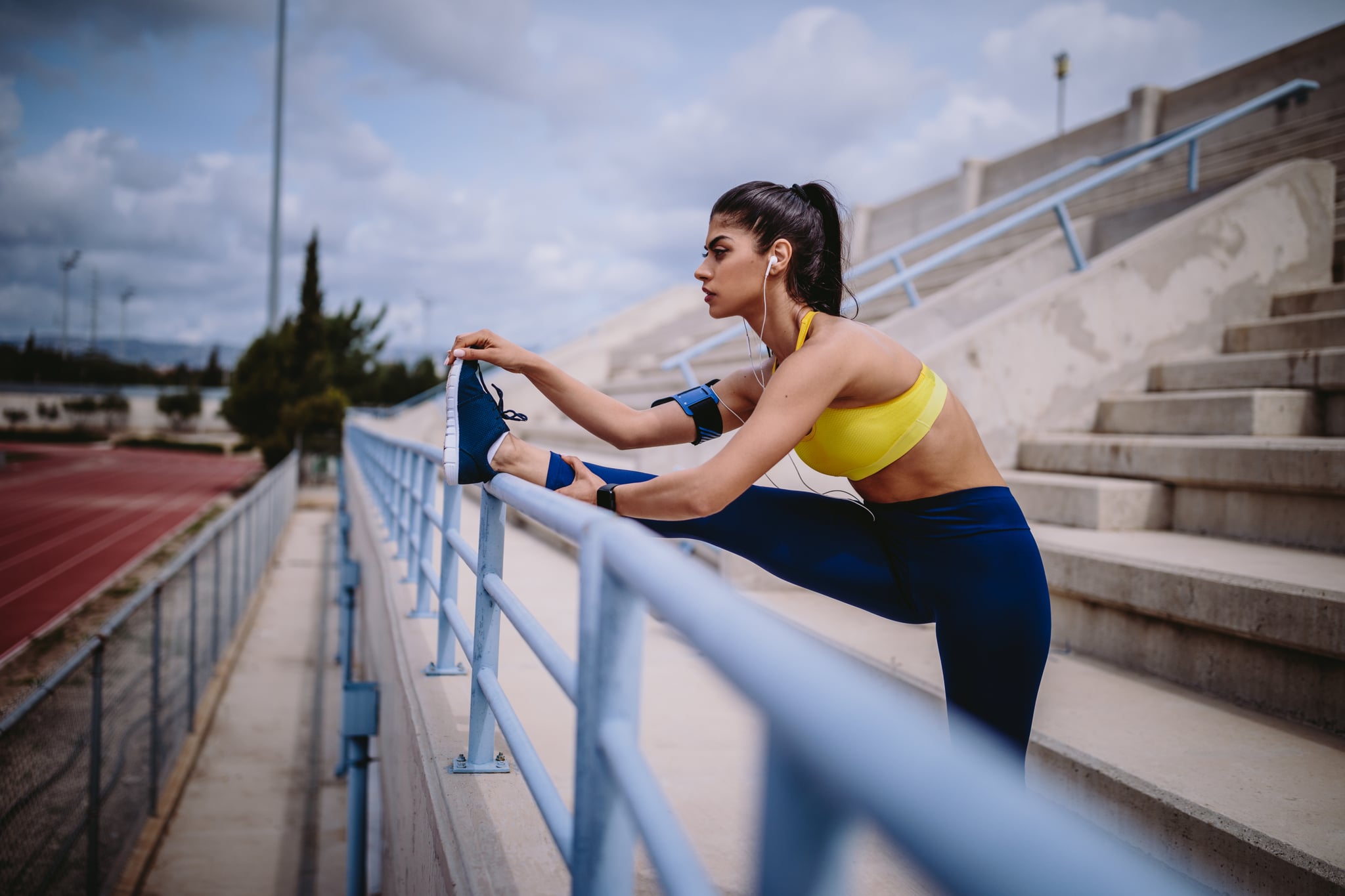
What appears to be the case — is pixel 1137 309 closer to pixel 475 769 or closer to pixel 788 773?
pixel 475 769

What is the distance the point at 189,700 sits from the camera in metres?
8.95

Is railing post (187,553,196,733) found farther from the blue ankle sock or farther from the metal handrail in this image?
the blue ankle sock

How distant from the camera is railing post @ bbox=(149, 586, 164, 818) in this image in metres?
7.02

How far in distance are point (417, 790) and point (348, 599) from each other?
7.26 meters

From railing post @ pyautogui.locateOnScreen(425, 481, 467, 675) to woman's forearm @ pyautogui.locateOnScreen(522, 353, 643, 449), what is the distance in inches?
28.2

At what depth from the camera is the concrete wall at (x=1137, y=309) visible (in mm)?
5172

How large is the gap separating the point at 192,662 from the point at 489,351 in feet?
26.4

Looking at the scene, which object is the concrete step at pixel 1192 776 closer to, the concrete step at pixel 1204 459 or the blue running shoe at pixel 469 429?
the concrete step at pixel 1204 459

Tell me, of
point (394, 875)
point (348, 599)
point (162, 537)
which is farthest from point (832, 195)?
point (162, 537)

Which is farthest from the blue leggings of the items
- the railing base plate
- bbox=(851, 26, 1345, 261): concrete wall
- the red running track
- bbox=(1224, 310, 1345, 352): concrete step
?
the red running track

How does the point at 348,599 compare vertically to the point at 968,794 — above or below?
below

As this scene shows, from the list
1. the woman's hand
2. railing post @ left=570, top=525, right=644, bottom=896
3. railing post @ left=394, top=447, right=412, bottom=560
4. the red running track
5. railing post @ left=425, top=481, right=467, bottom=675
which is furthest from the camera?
the red running track

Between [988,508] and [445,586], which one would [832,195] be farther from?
[445,586]

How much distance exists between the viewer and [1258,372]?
15.0ft
